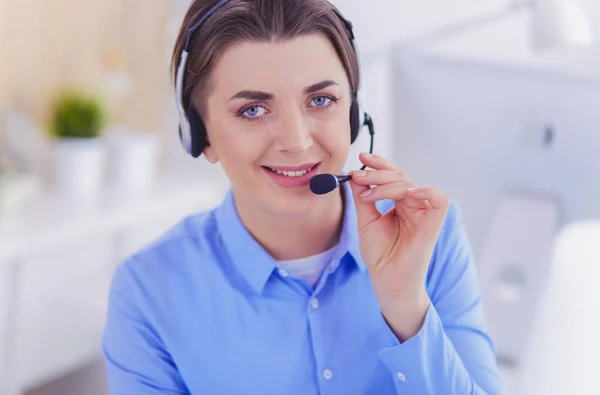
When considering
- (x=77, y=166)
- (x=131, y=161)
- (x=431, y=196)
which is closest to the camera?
(x=431, y=196)

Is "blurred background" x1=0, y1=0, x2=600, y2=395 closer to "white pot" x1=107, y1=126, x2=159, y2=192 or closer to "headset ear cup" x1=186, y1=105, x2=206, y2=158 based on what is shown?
"white pot" x1=107, y1=126, x2=159, y2=192

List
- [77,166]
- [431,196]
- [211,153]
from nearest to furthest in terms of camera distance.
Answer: [431,196]
[211,153]
[77,166]

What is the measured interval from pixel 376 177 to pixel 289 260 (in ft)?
Result: 0.64

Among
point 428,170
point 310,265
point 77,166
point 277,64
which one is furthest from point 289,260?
point 77,166

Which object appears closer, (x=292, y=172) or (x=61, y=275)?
(x=292, y=172)

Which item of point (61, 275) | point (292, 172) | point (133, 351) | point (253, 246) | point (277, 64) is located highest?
point (277, 64)

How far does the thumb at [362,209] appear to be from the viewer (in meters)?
0.89

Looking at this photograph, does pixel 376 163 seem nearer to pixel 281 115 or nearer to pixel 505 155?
pixel 281 115

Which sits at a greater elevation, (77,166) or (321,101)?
(321,101)

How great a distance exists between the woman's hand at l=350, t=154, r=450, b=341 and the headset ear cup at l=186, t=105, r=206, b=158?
179 mm

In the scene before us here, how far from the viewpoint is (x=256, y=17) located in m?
0.89

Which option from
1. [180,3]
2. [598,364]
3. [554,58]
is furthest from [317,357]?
[180,3]

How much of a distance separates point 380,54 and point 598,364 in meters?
0.53

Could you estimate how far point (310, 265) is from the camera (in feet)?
3.32
